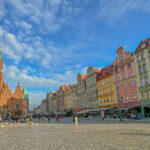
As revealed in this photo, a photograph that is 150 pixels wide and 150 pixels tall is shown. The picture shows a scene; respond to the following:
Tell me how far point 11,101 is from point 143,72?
5936 cm

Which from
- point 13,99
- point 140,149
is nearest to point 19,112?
point 13,99

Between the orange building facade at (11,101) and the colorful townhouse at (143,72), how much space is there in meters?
52.7

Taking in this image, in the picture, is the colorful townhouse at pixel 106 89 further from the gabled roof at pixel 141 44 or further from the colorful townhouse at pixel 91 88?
the gabled roof at pixel 141 44

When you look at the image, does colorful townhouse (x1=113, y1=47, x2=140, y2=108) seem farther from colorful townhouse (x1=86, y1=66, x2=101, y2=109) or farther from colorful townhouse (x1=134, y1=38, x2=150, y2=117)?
colorful townhouse (x1=86, y1=66, x2=101, y2=109)

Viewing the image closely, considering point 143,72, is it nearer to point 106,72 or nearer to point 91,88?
point 106,72

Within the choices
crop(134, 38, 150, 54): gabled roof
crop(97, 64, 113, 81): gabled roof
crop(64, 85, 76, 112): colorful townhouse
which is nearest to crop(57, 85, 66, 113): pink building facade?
crop(64, 85, 76, 112): colorful townhouse

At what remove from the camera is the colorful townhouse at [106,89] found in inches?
2204

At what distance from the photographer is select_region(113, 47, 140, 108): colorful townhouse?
4734cm

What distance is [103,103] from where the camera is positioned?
60.8m

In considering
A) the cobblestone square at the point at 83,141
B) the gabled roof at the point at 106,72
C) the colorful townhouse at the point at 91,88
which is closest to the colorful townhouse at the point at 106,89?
the gabled roof at the point at 106,72

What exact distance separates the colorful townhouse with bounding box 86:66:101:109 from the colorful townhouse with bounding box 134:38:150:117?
2258 centimetres

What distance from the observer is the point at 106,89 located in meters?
59.8

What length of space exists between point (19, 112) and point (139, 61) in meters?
57.1

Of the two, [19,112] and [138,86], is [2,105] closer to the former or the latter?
[19,112]
